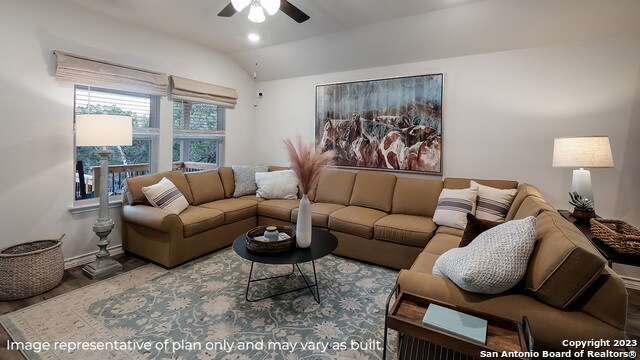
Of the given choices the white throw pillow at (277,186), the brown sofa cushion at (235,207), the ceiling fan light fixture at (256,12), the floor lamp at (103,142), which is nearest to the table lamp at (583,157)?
the ceiling fan light fixture at (256,12)

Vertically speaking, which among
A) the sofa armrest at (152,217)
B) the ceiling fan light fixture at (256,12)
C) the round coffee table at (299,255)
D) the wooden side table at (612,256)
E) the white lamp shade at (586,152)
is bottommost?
the round coffee table at (299,255)

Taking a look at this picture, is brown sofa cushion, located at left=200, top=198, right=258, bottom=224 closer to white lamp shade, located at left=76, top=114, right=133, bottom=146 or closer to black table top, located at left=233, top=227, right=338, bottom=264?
black table top, located at left=233, top=227, right=338, bottom=264

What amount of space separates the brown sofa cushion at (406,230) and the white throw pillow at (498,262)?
53.7 inches

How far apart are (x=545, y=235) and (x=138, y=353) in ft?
7.84

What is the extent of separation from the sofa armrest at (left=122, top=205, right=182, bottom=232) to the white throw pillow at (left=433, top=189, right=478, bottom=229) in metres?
2.64

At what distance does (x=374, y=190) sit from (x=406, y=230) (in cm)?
89

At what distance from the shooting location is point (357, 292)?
8.29ft

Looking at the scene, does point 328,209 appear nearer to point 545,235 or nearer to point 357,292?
point 357,292

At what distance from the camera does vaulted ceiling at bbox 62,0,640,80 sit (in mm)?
2666

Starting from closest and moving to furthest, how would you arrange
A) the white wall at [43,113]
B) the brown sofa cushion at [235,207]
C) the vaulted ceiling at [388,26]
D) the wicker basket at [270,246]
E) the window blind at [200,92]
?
the wicker basket at [270,246], the white wall at [43,113], the vaulted ceiling at [388,26], the brown sofa cushion at [235,207], the window blind at [200,92]

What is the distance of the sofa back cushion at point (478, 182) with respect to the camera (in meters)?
3.10

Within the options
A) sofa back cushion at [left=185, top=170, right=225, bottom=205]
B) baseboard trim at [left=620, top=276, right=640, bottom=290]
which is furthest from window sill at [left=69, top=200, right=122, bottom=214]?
baseboard trim at [left=620, top=276, right=640, bottom=290]

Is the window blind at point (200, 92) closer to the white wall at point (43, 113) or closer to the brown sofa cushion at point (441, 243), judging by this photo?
the white wall at point (43, 113)

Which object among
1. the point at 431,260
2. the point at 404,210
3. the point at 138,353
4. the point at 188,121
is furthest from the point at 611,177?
the point at 188,121
